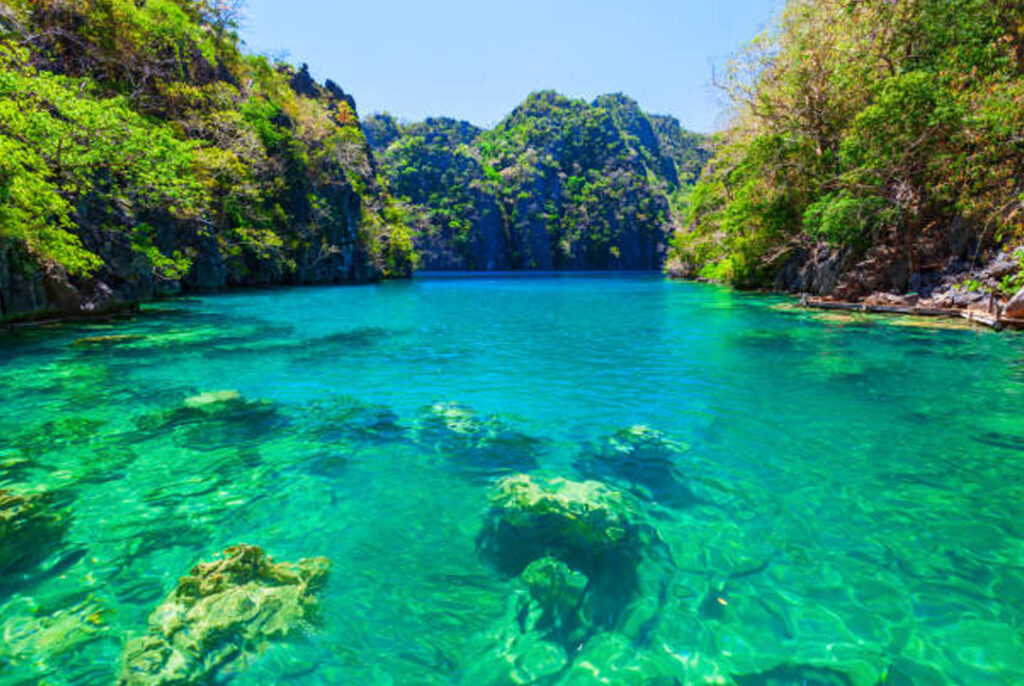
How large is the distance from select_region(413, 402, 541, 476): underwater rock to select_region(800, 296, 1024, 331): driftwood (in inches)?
731

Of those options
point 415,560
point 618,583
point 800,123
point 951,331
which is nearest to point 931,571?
point 618,583

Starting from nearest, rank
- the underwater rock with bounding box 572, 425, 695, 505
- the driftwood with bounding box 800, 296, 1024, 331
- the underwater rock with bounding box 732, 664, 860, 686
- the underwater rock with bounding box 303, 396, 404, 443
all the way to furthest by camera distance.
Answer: the underwater rock with bounding box 732, 664, 860, 686 → the underwater rock with bounding box 572, 425, 695, 505 → the underwater rock with bounding box 303, 396, 404, 443 → the driftwood with bounding box 800, 296, 1024, 331

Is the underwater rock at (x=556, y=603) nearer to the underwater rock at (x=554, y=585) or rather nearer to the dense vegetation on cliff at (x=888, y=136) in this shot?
the underwater rock at (x=554, y=585)

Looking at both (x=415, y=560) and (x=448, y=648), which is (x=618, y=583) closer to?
(x=448, y=648)

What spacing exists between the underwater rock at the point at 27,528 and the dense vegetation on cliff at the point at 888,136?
78.7 feet

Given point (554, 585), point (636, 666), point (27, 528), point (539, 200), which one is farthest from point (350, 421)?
point (539, 200)

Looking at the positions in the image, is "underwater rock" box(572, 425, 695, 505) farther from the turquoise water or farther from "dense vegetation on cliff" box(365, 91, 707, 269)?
"dense vegetation on cliff" box(365, 91, 707, 269)

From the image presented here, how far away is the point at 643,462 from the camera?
6.69 meters

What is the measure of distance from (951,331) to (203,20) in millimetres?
58125

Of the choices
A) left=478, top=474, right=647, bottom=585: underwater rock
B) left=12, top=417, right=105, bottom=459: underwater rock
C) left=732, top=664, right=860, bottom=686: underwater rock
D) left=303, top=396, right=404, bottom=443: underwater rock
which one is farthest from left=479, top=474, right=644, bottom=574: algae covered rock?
left=12, top=417, right=105, bottom=459: underwater rock

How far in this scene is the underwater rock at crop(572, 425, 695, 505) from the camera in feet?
19.3

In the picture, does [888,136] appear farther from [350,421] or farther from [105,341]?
[105,341]

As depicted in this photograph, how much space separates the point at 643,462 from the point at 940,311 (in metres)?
20.9

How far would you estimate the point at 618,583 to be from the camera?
4176 millimetres
